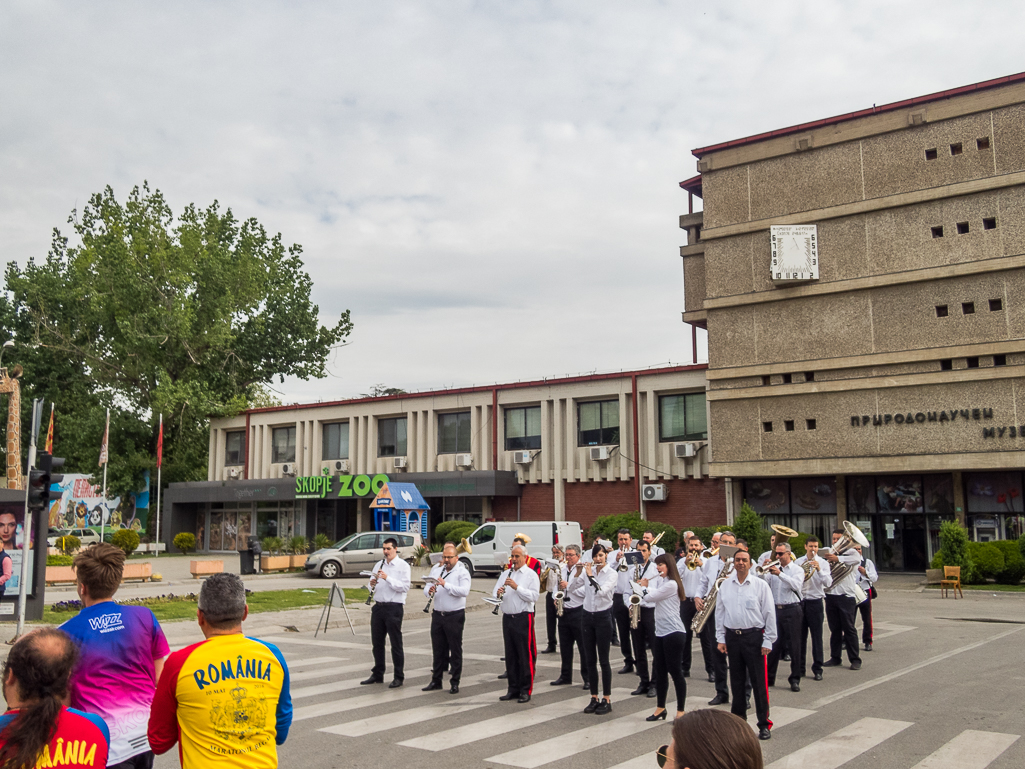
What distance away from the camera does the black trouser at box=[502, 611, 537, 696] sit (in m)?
11.2

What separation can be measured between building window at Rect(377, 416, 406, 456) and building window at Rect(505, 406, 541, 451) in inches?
240

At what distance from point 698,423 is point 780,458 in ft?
13.5

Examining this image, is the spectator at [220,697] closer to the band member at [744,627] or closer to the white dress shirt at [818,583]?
the band member at [744,627]

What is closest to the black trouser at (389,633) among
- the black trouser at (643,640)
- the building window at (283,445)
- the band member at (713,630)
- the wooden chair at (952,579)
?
the black trouser at (643,640)

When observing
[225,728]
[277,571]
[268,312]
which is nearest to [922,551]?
[277,571]

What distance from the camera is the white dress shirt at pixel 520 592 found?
11.5 meters

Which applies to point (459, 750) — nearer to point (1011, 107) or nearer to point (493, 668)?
point (493, 668)

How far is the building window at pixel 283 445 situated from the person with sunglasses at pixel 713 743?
48.0 metres

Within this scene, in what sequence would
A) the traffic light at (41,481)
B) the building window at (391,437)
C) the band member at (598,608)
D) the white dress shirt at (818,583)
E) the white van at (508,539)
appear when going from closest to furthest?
the band member at (598,608) → the white dress shirt at (818,583) → the traffic light at (41,481) → the white van at (508,539) → the building window at (391,437)

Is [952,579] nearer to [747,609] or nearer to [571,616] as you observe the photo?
[571,616]

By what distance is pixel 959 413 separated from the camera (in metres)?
32.2

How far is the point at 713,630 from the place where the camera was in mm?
12570

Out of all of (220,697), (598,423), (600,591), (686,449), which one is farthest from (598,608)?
(598,423)

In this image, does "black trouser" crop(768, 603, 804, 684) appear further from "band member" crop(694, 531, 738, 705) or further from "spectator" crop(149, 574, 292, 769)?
"spectator" crop(149, 574, 292, 769)
